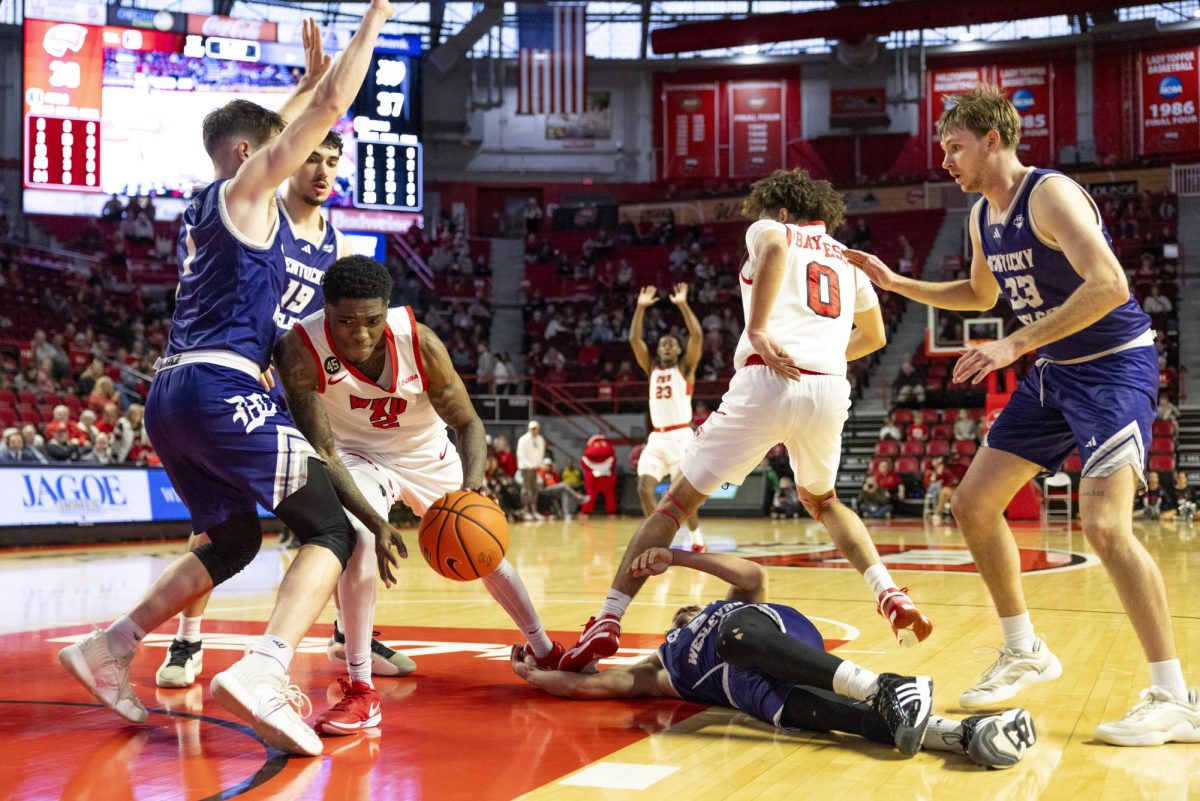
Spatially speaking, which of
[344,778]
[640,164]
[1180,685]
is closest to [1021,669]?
[1180,685]

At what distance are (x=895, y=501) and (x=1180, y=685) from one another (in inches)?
602

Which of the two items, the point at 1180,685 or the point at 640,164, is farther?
the point at 640,164

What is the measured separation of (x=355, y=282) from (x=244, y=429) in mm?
586

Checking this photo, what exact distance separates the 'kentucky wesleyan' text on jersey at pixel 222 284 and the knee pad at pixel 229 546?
609mm

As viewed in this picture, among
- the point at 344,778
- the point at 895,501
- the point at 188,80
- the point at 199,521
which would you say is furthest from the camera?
the point at 188,80

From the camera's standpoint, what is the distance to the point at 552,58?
28.1 metres

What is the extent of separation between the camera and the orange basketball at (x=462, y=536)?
405 cm

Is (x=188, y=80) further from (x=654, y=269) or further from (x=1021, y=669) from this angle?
(x=1021, y=669)

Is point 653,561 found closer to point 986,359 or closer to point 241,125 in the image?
point 986,359

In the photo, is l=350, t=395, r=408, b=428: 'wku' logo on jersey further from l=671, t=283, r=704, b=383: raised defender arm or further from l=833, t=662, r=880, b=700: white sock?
l=671, t=283, r=704, b=383: raised defender arm

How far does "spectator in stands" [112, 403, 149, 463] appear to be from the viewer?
48.8 feet

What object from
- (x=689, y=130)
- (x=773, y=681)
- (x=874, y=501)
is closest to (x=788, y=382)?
(x=773, y=681)

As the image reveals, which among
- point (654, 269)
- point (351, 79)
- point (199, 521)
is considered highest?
point (654, 269)

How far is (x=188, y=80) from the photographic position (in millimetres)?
20328
